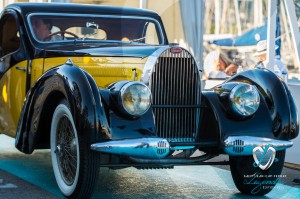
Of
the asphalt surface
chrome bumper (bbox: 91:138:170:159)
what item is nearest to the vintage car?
chrome bumper (bbox: 91:138:170:159)

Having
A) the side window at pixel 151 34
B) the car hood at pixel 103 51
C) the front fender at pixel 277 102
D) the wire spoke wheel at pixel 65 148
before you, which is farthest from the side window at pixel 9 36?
the front fender at pixel 277 102

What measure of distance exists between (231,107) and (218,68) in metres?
11.9

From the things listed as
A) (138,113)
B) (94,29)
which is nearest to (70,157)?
(138,113)

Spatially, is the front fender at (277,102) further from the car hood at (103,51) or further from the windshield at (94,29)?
the windshield at (94,29)

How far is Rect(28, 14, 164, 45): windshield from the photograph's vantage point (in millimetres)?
7910

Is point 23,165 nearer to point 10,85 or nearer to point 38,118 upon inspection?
point 10,85

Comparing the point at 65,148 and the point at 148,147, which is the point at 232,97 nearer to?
the point at 148,147

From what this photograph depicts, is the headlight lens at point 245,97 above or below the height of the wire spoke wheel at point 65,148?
above

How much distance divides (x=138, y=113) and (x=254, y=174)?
127 cm

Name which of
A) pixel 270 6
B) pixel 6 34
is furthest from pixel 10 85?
pixel 270 6

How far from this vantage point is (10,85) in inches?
313

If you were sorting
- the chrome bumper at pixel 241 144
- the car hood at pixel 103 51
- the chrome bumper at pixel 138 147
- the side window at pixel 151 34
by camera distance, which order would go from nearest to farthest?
1. the chrome bumper at pixel 138 147
2. the chrome bumper at pixel 241 144
3. the car hood at pixel 103 51
4. the side window at pixel 151 34

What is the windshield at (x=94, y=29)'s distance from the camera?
7.91 m

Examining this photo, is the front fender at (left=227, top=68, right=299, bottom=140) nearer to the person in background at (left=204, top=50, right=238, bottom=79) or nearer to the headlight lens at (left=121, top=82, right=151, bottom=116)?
the headlight lens at (left=121, top=82, right=151, bottom=116)
